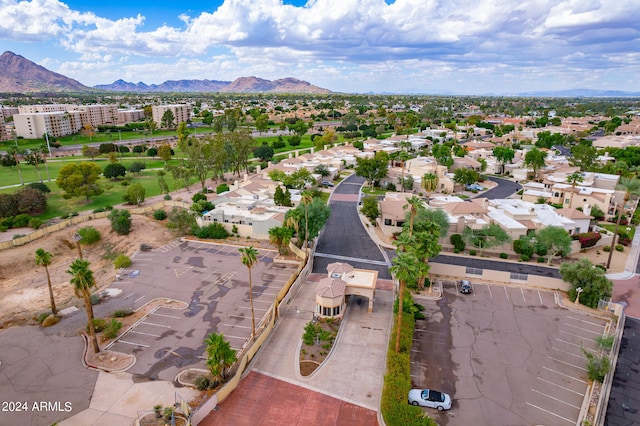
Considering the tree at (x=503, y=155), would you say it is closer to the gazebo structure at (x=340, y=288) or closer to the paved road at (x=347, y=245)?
the paved road at (x=347, y=245)

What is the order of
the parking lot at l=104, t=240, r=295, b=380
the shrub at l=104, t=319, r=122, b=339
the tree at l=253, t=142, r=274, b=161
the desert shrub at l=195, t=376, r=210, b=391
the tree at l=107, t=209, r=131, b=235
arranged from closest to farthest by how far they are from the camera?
the desert shrub at l=195, t=376, r=210, b=391
the parking lot at l=104, t=240, r=295, b=380
the shrub at l=104, t=319, r=122, b=339
the tree at l=107, t=209, r=131, b=235
the tree at l=253, t=142, r=274, b=161

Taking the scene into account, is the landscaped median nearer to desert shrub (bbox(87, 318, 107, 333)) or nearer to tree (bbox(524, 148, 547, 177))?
desert shrub (bbox(87, 318, 107, 333))

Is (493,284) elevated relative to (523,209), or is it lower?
lower

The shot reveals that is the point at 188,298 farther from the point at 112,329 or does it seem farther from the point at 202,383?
the point at 202,383

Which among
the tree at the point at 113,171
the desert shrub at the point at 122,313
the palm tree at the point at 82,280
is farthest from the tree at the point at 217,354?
the tree at the point at 113,171

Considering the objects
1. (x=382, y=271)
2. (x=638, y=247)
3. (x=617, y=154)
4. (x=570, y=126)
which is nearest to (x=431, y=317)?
(x=382, y=271)

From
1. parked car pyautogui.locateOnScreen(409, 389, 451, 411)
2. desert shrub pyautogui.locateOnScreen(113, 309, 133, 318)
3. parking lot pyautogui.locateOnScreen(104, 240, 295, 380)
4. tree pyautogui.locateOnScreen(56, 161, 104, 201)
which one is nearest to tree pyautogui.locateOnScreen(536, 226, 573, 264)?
parked car pyautogui.locateOnScreen(409, 389, 451, 411)

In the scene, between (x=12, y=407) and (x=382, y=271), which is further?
(x=382, y=271)

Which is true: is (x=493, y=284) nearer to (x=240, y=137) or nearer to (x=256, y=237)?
(x=256, y=237)
